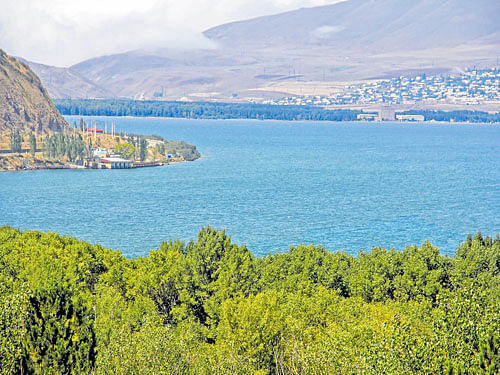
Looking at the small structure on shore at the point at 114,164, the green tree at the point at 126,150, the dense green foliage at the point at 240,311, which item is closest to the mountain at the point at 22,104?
the green tree at the point at 126,150

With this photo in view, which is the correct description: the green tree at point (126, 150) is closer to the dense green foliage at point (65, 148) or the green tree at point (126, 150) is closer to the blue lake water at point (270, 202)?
the dense green foliage at point (65, 148)

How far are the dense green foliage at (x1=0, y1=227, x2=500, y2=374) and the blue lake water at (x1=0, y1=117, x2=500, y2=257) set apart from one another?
2338cm

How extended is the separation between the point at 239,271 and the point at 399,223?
48.5 m

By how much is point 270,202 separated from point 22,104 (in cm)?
11307

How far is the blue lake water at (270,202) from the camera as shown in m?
74.3

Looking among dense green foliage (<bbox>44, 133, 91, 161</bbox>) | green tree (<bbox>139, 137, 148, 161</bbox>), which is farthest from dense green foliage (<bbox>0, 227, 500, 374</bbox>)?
green tree (<bbox>139, 137, 148, 161</bbox>)

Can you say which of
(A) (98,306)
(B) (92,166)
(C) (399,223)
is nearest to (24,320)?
(A) (98,306)

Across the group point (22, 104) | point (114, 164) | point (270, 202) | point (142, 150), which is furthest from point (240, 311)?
point (22, 104)

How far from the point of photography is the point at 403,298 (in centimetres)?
3850

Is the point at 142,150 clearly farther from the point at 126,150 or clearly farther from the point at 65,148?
the point at 65,148

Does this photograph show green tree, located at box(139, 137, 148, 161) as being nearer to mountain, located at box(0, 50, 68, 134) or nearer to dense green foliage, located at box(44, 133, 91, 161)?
Answer: dense green foliage, located at box(44, 133, 91, 161)

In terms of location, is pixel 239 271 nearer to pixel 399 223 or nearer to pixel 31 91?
pixel 399 223

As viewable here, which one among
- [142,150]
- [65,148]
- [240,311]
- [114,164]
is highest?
[65,148]

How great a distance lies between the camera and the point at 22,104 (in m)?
186
